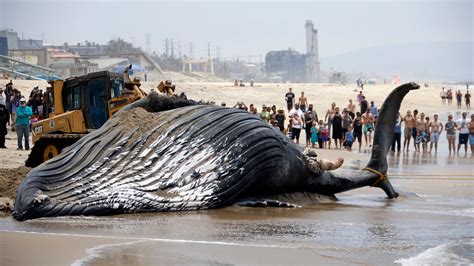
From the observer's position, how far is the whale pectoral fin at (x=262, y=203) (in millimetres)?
12312

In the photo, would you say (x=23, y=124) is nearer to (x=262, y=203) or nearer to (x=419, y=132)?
(x=262, y=203)

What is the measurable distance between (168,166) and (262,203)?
1616 mm

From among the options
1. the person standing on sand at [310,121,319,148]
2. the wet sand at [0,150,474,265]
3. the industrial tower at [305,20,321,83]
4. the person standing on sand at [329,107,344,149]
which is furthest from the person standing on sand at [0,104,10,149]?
the industrial tower at [305,20,321,83]

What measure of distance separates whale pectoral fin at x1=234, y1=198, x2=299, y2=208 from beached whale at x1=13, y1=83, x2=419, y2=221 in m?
0.06

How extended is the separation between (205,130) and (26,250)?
14.1 ft

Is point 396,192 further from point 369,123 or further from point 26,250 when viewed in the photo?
point 369,123

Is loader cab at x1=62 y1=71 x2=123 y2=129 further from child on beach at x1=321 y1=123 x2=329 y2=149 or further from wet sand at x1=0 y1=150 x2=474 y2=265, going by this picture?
child on beach at x1=321 y1=123 x2=329 y2=149

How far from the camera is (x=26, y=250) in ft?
28.1

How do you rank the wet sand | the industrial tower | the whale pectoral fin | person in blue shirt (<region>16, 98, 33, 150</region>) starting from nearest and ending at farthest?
the wet sand
the whale pectoral fin
person in blue shirt (<region>16, 98, 33, 150</region>)
the industrial tower

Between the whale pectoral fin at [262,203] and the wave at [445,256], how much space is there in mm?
3371

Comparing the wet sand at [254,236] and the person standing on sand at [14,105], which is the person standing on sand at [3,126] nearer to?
the person standing on sand at [14,105]

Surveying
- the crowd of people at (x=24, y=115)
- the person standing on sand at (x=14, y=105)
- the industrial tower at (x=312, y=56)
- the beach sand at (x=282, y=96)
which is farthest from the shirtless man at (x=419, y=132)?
the industrial tower at (x=312, y=56)

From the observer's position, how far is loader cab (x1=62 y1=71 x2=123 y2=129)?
2056 cm

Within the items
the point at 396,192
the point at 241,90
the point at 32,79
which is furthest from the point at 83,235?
the point at 241,90
